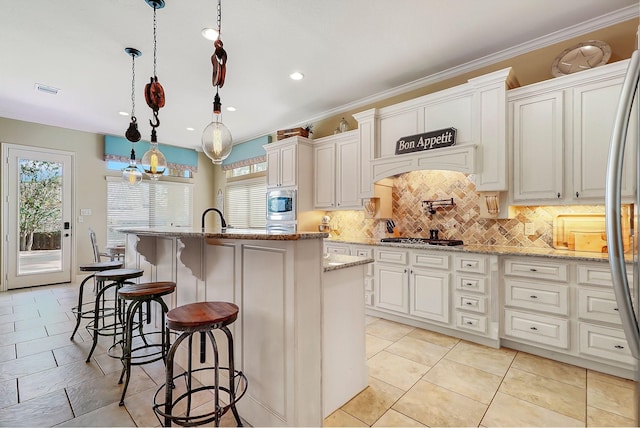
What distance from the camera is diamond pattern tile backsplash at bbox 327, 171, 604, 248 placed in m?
3.00

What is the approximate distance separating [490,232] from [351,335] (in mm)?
2184

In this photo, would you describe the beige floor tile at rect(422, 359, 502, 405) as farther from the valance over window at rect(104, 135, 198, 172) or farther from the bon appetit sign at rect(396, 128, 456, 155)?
the valance over window at rect(104, 135, 198, 172)

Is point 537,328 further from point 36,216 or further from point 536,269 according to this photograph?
point 36,216

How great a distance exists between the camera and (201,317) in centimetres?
151

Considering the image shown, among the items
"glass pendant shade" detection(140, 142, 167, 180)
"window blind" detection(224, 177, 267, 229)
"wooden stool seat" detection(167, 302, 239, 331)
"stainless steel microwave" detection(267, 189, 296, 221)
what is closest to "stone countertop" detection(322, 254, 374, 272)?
"wooden stool seat" detection(167, 302, 239, 331)

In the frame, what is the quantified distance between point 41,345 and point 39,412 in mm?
1301

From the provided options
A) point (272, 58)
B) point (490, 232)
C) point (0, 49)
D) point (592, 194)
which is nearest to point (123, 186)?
point (0, 49)

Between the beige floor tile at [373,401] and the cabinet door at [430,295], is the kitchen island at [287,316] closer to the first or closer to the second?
the beige floor tile at [373,401]

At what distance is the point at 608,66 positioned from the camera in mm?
2449

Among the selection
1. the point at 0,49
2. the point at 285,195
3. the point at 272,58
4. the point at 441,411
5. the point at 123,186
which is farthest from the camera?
the point at 123,186

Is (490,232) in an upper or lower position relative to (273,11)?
lower

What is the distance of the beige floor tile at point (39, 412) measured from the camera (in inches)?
70.5

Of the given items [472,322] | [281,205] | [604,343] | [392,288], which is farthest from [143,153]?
[604,343]

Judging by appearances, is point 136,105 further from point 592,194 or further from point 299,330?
point 592,194
